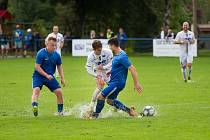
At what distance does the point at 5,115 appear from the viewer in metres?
15.4

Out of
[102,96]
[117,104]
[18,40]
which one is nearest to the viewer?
[102,96]

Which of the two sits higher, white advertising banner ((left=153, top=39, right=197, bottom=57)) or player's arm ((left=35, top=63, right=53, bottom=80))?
player's arm ((left=35, top=63, right=53, bottom=80))

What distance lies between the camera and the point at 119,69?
14422mm

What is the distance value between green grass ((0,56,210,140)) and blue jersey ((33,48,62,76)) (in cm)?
102

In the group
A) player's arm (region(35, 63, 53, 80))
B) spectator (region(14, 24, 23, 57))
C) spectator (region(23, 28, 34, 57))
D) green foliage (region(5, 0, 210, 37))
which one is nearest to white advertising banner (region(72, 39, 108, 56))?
spectator (region(23, 28, 34, 57))

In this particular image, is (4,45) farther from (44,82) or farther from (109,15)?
(44,82)

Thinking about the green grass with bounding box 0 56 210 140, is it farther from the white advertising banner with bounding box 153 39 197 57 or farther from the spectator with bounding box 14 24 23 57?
the spectator with bounding box 14 24 23 57

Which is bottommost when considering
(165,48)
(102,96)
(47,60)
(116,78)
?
(165,48)

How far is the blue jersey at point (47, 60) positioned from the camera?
15069mm

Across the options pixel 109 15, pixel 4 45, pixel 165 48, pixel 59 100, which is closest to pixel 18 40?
pixel 4 45

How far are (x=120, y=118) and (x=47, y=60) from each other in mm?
2070

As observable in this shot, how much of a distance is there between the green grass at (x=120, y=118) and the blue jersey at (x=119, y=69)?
2.65 feet

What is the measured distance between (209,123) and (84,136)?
284cm

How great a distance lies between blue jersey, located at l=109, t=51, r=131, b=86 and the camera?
14.3m
